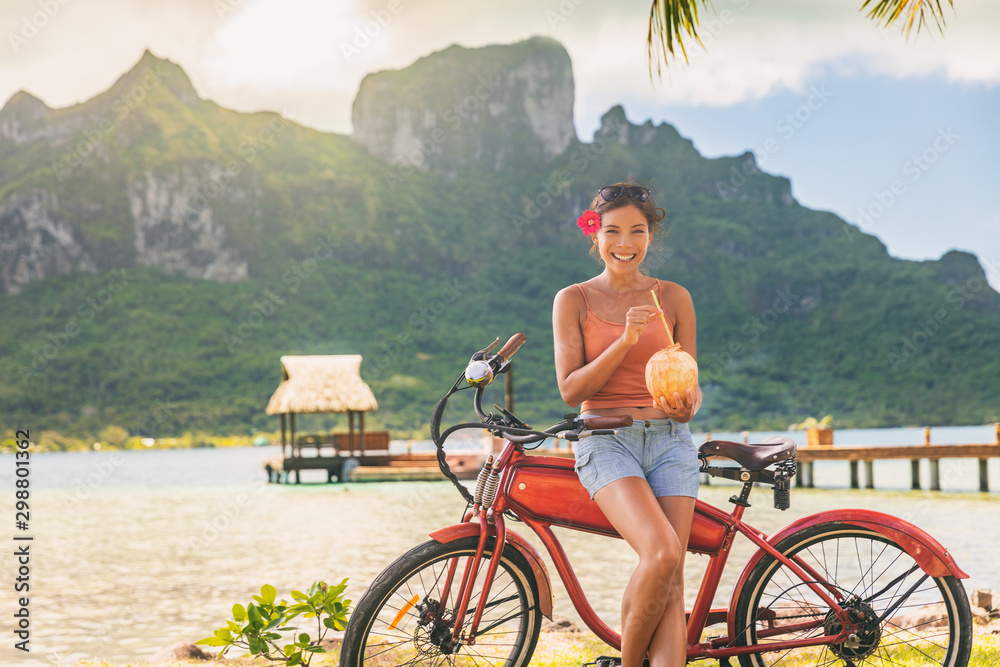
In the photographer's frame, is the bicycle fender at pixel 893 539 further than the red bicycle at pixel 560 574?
Yes

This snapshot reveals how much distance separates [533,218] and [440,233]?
52.8ft

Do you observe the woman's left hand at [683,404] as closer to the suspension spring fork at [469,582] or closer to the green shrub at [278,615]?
the suspension spring fork at [469,582]

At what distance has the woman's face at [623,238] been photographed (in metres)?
3.16

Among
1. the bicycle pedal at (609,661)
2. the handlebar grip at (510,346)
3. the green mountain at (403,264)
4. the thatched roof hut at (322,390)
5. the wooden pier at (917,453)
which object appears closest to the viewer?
the bicycle pedal at (609,661)

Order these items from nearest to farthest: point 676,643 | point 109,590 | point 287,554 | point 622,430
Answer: point 676,643 < point 622,430 < point 109,590 < point 287,554

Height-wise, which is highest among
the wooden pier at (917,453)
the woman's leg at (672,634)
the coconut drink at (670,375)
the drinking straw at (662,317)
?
the drinking straw at (662,317)

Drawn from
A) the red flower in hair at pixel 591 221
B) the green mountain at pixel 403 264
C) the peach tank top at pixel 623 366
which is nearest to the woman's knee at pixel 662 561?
the peach tank top at pixel 623 366

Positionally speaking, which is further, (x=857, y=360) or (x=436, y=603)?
(x=857, y=360)

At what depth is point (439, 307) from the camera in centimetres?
11181

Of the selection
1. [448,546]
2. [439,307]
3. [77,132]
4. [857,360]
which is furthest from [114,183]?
[448,546]

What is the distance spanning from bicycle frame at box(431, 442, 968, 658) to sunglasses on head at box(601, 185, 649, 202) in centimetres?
97

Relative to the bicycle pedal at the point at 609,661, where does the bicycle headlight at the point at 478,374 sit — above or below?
above

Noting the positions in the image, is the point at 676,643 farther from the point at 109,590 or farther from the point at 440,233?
the point at 440,233

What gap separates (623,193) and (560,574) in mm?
1405
